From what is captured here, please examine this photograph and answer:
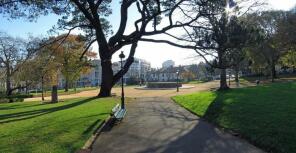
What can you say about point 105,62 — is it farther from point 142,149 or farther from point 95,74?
point 95,74

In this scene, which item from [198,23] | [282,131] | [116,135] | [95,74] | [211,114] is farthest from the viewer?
[95,74]

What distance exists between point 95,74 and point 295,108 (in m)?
149

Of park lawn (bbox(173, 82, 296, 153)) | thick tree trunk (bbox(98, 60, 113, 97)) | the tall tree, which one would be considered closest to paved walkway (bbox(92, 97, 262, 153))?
park lawn (bbox(173, 82, 296, 153))

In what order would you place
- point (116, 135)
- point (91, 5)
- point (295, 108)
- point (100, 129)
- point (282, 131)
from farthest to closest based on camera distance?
1. point (91, 5)
2. point (295, 108)
3. point (100, 129)
4. point (116, 135)
5. point (282, 131)

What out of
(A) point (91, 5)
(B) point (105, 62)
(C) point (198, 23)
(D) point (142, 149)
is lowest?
(D) point (142, 149)

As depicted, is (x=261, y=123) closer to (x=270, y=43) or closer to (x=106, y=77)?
(x=106, y=77)

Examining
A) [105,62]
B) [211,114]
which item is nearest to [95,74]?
[105,62]

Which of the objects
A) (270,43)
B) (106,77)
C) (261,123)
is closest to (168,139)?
(261,123)

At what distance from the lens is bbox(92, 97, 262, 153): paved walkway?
9602mm

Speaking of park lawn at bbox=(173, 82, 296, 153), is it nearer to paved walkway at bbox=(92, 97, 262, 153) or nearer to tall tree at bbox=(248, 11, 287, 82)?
paved walkway at bbox=(92, 97, 262, 153)

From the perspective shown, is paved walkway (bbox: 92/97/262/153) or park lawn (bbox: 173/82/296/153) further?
paved walkway (bbox: 92/97/262/153)

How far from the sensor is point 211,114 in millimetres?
16938

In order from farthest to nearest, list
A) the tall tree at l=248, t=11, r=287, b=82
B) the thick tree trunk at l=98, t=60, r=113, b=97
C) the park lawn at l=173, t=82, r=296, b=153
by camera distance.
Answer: the tall tree at l=248, t=11, r=287, b=82 < the thick tree trunk at l=98, t=60, r=113, b=97 < the park lawn at l=173, t=82, r=296, b=153

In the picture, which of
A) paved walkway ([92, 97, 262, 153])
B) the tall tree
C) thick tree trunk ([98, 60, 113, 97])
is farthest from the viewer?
the tall tree
